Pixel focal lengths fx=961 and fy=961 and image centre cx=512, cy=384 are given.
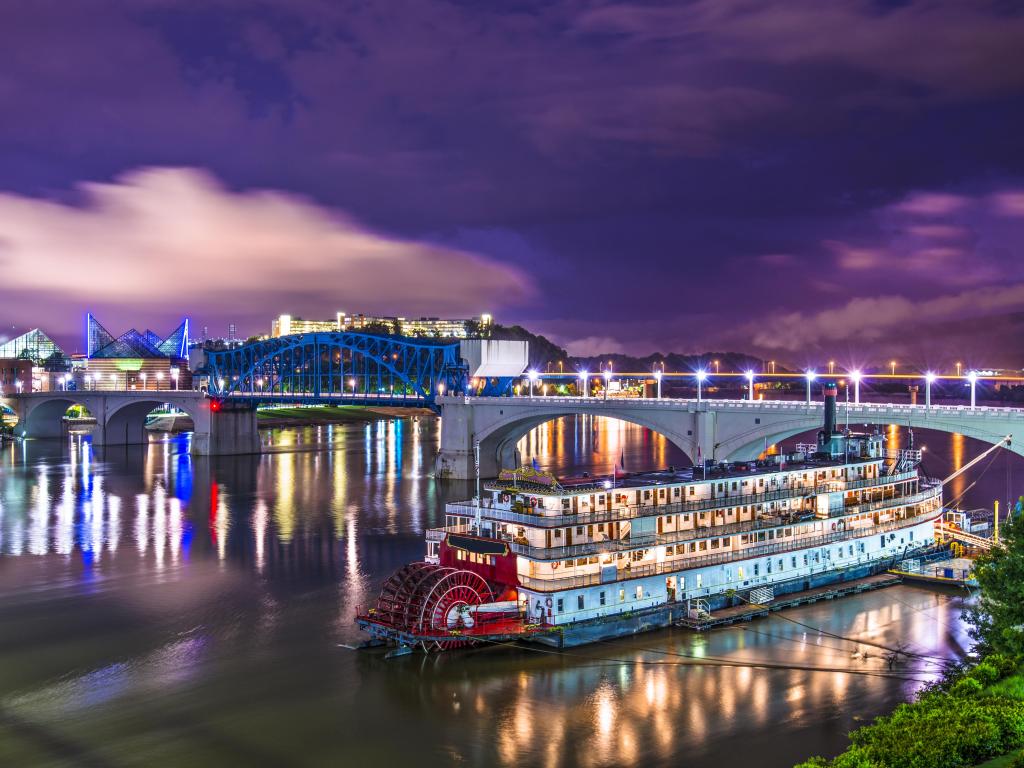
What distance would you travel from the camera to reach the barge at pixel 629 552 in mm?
37594

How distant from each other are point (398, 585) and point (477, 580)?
127 inches

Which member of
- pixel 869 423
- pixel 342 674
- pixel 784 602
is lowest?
pixel 342 674

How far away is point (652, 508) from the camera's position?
41781 mm

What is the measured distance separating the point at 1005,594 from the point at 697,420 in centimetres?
4563

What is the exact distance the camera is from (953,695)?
2630cm

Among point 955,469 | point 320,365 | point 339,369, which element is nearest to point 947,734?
point 955,469

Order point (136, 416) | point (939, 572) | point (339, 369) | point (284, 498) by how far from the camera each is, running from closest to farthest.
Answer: point (939, 572) < point (284, 498) < point (339, 369) < point (136, 416)

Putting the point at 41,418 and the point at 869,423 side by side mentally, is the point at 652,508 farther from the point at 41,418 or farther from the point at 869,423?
the point at 41,418

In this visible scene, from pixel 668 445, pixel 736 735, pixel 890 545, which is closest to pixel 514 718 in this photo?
pixel 736 735

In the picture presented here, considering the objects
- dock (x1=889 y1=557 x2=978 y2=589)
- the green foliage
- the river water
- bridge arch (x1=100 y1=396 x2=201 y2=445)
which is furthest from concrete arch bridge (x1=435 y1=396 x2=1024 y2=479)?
bridge arch (x1=100 y1=396 x2=201 y2=445)

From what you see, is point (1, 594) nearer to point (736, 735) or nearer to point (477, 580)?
point (477, 580)

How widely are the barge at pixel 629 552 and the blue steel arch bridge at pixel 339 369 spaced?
62.7m

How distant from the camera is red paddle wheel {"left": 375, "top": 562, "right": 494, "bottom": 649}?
120 feet

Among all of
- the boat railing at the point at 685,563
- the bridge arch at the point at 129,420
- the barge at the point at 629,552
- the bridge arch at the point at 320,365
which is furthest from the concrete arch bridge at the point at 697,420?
the bridge arch at the point at 129,420
